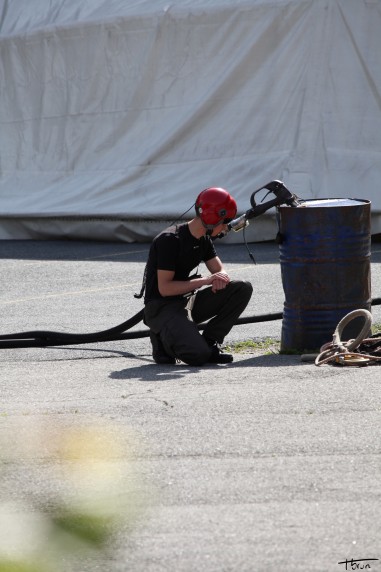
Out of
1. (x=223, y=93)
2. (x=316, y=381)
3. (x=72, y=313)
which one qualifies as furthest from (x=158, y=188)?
(x=316, y=381)

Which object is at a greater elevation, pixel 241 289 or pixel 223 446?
pixel 241 289

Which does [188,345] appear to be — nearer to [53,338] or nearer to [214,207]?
[214,207]

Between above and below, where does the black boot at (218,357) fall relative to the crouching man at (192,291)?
below

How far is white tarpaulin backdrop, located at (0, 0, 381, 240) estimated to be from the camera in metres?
16.0

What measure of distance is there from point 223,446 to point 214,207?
2932 millimetres

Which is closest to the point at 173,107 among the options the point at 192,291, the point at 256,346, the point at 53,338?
the point at 53,338

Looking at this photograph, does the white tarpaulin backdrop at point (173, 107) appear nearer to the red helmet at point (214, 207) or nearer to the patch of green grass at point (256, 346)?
the patch of green grass at point (256, 346)

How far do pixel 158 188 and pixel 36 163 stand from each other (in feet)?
8.61

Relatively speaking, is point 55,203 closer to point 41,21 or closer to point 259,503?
point 41,21

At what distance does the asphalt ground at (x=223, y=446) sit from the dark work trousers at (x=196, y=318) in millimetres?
163

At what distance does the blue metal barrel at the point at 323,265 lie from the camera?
27.2 feet

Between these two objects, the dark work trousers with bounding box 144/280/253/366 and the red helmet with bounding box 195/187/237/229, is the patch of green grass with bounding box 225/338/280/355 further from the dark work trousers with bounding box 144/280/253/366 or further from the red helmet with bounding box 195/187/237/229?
the red helmet with bounding box 195/187/237/229

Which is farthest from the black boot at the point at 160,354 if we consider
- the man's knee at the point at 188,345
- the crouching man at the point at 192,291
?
the man's knee at the point at 188,345

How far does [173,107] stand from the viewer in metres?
17.4
